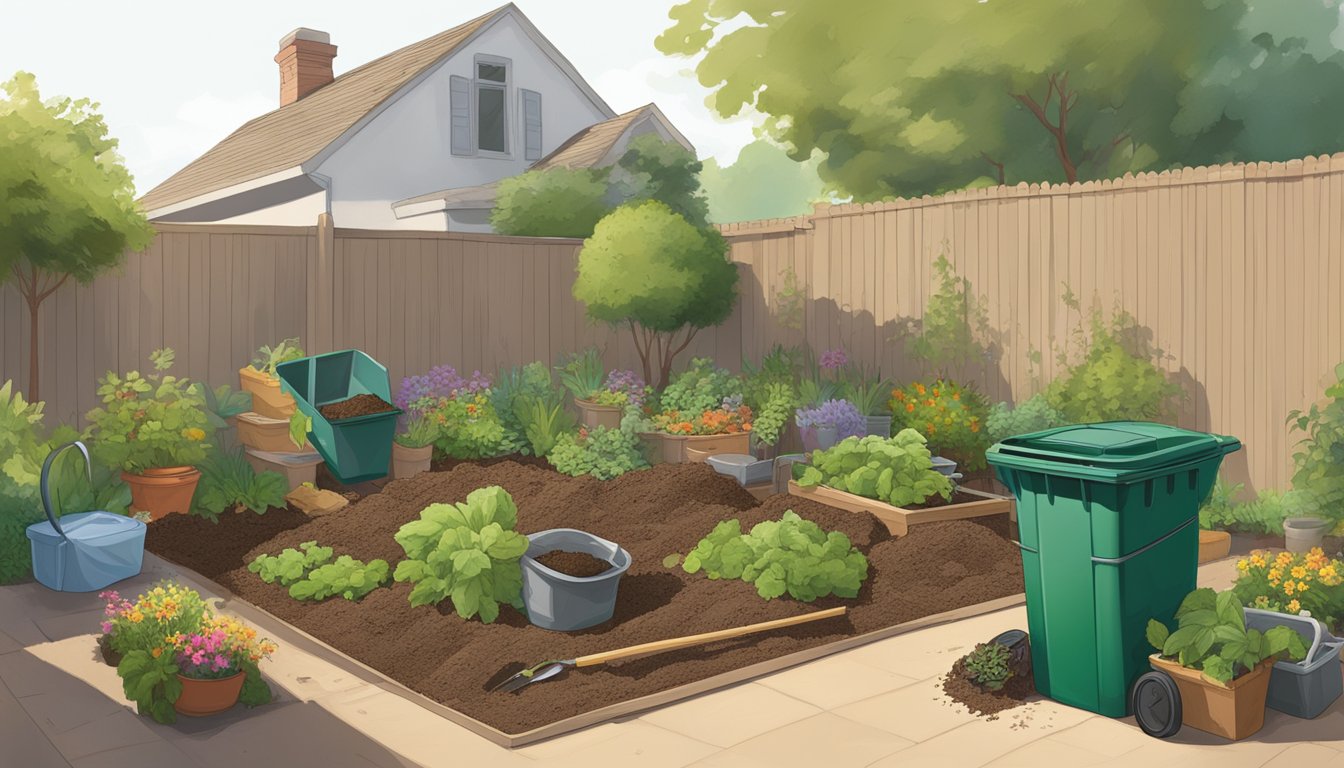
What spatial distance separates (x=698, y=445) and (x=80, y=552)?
4.52 m

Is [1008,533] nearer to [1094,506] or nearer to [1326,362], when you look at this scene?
[1326,362]

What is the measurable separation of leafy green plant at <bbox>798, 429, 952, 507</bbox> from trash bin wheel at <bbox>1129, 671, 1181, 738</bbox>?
113 inches

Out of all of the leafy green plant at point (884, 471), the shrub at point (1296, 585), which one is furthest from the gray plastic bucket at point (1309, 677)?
the leafy green plant at point (884, 471)

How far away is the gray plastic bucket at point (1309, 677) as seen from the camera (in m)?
4.69

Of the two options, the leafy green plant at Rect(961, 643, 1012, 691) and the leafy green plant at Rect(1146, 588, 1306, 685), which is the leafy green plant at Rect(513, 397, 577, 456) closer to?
the leafy green plant at Rect(961, 643, 1012, 691)

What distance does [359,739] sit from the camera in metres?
4.50

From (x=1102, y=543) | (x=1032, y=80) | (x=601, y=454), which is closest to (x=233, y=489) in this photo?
(x=601, y=454)

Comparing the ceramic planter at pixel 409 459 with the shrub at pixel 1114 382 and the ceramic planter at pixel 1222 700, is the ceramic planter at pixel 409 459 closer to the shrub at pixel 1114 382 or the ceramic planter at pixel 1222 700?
the shrub at pixel 1114 382

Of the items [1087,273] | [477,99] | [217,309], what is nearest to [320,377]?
[217,309]

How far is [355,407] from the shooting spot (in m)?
8.86

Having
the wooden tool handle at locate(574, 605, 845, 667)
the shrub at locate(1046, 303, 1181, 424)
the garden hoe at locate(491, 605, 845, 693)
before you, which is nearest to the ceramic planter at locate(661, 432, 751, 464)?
the shrub at locate(1046, 303, 1181, 424)

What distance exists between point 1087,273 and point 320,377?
5.96 meters

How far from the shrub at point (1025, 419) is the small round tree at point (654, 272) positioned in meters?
2.82

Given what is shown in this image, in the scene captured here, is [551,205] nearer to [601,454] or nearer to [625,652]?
[601,454]
